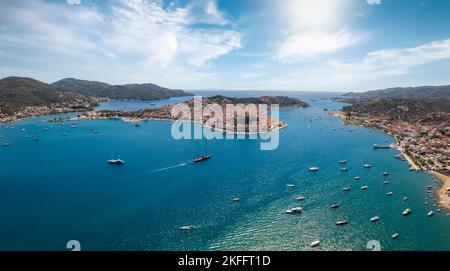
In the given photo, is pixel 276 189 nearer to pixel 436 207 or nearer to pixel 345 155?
pixel 436 207

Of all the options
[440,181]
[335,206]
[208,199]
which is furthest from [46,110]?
[440,181]

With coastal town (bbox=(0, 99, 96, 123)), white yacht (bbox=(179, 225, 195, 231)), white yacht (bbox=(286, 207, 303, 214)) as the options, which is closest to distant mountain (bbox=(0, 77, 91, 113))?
coastal town (bbox=(0, 99, 96, 123))

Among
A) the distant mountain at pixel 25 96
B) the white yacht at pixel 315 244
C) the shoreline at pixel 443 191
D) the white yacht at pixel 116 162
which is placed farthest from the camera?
the distant mountain at pixel 25 96

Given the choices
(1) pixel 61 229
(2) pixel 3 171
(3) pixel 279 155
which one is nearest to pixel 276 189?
(3) pixel 279 155

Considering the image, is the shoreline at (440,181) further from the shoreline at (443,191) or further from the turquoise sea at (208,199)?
the turquoise sea at (208,199)

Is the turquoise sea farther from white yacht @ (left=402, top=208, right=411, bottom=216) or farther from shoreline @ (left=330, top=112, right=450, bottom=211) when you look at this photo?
shoreline @ (left=330, top=112, right=450, bottom=211)

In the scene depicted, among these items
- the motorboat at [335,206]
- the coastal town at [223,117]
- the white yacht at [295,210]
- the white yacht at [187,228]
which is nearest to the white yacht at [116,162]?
the white yacht at [187,228]
